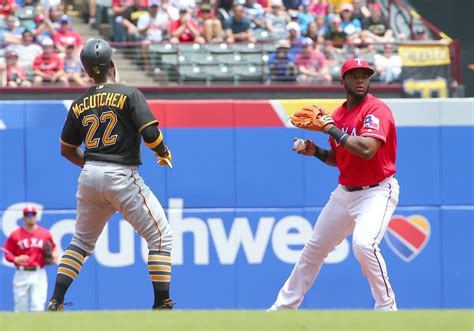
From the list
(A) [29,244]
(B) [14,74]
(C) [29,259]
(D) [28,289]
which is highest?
(B) [14,74]

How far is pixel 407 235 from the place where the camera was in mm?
11867

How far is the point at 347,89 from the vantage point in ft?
24.6

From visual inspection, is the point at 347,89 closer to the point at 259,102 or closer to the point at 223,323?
the point at 223,323

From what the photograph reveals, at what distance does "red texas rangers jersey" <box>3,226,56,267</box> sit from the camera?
11539mm

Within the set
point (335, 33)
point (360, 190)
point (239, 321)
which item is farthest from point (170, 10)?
point (239, 321)

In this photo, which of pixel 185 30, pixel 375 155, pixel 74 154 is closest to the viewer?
pixel 375 155

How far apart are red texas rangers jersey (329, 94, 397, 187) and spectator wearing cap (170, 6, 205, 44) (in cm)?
740

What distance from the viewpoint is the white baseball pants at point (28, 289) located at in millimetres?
11648

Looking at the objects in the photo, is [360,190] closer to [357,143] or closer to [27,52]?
[357,143]

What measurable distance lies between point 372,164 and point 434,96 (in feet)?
22.3

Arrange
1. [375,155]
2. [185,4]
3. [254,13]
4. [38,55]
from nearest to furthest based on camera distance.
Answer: [375,155], [38,55], [185,4], [254,13]

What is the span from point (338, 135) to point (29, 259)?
538cm

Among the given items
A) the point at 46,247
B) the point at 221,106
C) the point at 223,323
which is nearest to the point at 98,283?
the point at 46,247

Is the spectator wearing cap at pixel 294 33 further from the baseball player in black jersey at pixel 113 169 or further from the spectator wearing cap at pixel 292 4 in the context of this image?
the baseball player in black jersey at pixel 113 169
